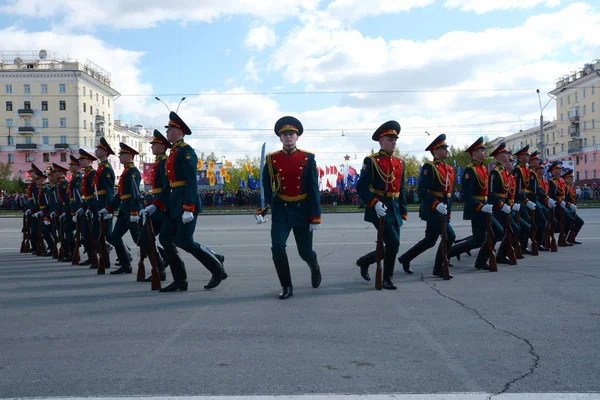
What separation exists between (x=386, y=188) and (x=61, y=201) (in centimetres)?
778

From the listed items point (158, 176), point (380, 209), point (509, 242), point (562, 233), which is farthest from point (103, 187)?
point (562, 233)

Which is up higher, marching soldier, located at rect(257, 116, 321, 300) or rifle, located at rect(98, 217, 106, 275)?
marching soldier, located at rect(257, 116, 321, 300)

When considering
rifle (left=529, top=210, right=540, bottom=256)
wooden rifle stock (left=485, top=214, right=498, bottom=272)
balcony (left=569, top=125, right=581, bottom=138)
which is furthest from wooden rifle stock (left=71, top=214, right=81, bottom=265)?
balcony (left=569, top=125, right=581, bottom=138)

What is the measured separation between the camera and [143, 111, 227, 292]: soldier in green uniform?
25.5 ft

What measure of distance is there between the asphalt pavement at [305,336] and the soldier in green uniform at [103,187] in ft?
5.03

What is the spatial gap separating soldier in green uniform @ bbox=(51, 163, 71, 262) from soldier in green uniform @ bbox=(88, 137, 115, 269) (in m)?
2.04

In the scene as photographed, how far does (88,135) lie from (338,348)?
3480 inches

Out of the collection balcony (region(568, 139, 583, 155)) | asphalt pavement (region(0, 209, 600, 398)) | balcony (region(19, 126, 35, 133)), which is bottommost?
asphalt pavement (region(0, 209, 600, 398))

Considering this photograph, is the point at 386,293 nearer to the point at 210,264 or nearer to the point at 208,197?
the point at 210,264

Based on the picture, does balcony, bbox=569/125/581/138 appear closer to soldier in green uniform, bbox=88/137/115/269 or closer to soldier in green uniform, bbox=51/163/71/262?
soldier in green uniform, bbox=51/163/71/262

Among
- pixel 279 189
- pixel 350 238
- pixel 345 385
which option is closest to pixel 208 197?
pixel 350 238

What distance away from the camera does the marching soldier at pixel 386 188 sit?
314 inches

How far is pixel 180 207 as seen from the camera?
7797mm

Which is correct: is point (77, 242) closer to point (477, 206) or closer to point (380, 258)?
point (380, 258)
